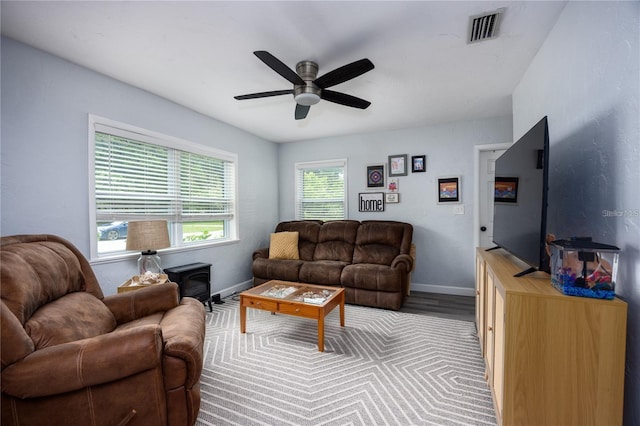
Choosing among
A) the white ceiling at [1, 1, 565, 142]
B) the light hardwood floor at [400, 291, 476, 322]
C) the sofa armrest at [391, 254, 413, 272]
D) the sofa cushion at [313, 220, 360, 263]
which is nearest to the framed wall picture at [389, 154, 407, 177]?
the sofa cushion at [313, 220, 360, 263]

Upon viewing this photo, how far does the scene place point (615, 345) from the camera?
42.8 inches

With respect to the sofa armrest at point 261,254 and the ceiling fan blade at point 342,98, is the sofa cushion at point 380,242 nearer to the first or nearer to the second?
the sofa armrest at point 261,254

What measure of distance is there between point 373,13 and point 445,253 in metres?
3.31

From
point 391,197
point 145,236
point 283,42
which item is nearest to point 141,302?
point 145,236

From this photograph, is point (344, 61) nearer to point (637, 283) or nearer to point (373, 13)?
point (373, 13)

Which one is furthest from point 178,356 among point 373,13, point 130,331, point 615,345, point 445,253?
point 445,253

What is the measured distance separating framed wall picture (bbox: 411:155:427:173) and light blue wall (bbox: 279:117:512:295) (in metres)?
0.06

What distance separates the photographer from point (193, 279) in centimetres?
319

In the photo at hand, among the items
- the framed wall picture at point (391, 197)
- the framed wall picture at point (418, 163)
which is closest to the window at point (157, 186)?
the framed wall picture at point (391, 197)

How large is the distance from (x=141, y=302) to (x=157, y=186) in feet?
5.11

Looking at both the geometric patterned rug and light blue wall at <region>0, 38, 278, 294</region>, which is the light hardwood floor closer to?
the geometric patterned rug

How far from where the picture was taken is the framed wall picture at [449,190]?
156 inches

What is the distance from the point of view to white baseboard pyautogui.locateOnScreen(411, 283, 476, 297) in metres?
3.95

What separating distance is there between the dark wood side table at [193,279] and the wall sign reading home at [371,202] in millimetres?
2500
